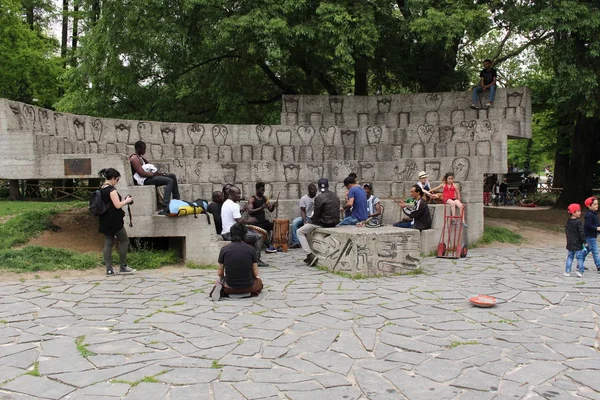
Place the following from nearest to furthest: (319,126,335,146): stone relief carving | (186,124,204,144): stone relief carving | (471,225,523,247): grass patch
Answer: (471,225,523,247): grass patch, (186,124,204,144): stone relief carving, (319,126,335,146): stone relief carving

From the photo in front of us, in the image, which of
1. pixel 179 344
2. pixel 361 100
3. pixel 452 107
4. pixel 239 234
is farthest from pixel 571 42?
pixel 179 344

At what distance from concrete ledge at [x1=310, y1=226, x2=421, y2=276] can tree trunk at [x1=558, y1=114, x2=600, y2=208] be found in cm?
1390

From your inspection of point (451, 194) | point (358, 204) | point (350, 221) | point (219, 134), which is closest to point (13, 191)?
point (219, 134)

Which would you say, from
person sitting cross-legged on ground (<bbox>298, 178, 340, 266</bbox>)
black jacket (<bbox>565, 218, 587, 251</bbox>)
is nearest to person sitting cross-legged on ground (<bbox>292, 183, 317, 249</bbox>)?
person sitting cross-legged on ground (<bbox>298, 178, 340, 266</bbox>)

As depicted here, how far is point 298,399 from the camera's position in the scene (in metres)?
4.46

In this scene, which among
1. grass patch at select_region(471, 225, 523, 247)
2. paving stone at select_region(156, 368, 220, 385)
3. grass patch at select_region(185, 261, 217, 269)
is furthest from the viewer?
grass patch at select_region(471, 225, 523, 247)

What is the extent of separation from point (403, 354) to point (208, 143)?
38.4 ft

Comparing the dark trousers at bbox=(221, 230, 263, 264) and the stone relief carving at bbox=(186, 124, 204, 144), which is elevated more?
the stone relief carving at bbox=(186, 124, 204, 144)

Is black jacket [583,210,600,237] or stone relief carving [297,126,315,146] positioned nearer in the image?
black jacket [583,210,600,237]

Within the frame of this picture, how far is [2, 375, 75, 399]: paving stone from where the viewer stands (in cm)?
453

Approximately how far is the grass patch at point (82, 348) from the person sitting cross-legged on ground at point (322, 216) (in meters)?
5.50

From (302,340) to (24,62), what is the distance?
71.0 ft

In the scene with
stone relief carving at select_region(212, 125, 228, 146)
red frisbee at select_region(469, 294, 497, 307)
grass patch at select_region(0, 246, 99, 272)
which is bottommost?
red frisbee at select_region(469, 294, 497, 307)

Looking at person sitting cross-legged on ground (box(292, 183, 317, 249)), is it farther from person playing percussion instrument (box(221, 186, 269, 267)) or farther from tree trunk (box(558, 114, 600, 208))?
tree trunk (box(558, 114, 600, 208))
